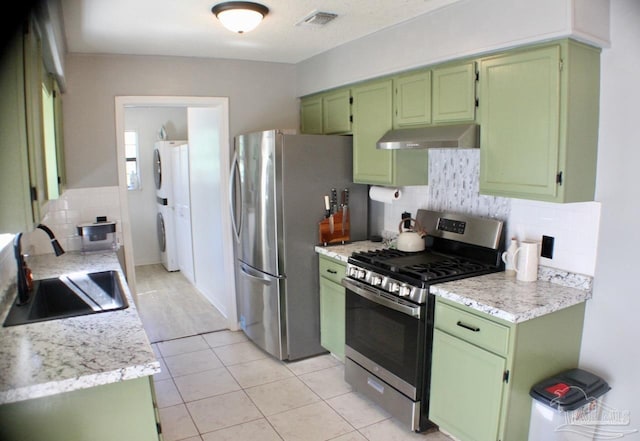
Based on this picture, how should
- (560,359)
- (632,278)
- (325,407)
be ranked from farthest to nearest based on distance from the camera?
1. (325,407)
2. (560,359)
3. (632,278)

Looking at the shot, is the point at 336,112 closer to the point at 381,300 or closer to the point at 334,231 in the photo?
the point at 334,231

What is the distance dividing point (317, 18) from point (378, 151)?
96 centimetres

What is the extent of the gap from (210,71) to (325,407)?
2.83m

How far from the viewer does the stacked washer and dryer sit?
19.4 ft

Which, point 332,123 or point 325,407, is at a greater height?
point 332,123

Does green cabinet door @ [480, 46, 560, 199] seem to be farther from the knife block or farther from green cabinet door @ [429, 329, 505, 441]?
the knife block

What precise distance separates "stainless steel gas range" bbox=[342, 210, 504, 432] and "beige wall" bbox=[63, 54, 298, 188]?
73.7 inches

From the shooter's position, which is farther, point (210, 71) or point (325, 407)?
point (210, 71)

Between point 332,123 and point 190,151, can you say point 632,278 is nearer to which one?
point 332,123

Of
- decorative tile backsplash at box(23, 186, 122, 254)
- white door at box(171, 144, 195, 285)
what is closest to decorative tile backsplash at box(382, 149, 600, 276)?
decorative tile backsplash at box(23, 186, 122, 254)

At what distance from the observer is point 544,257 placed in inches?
97.0

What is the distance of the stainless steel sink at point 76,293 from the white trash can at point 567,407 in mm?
2111

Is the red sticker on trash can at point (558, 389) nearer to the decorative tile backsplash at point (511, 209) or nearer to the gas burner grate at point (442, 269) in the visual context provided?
the decorative tile backsplash at point (511, 209)

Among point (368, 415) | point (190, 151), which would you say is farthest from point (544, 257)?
point (190, 151)
